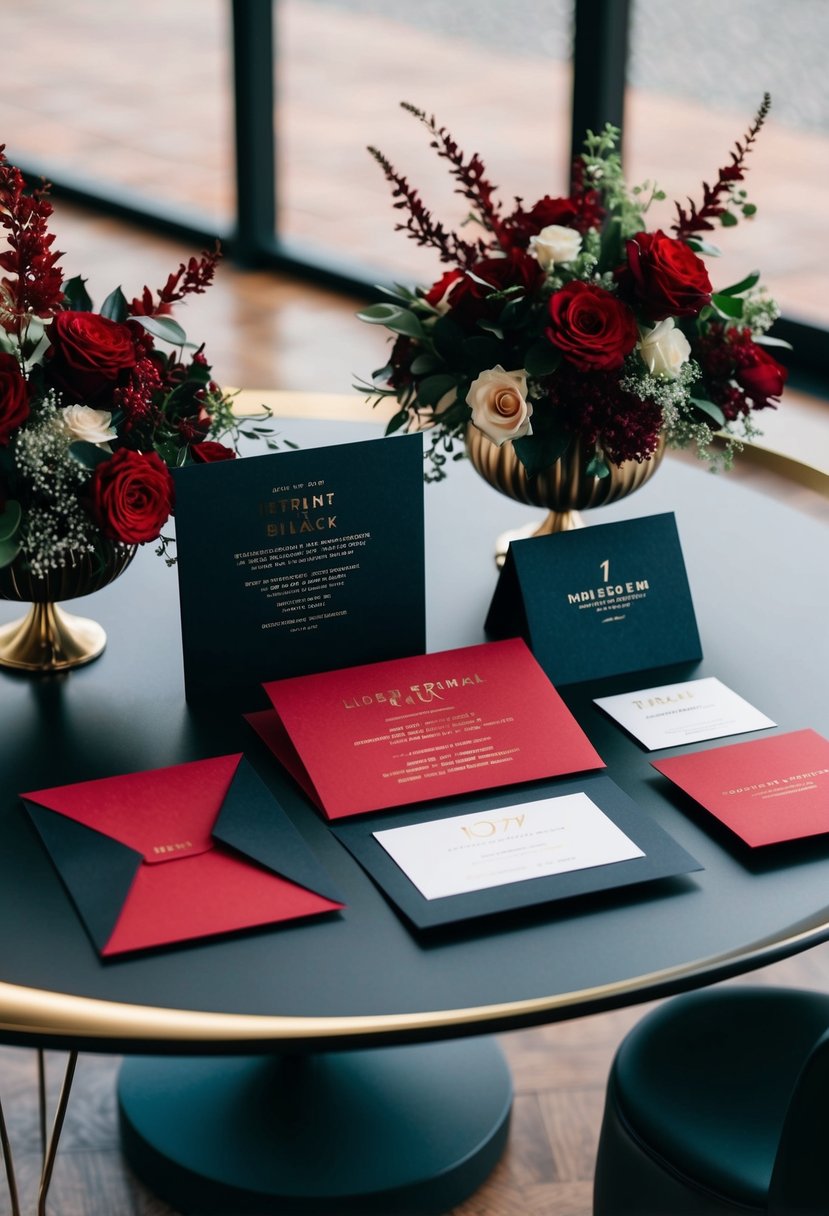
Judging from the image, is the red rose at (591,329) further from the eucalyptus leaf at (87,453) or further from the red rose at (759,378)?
the eucalyptus leaf at (87,453)

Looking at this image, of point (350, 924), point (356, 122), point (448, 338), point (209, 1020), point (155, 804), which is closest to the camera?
point (209, 1020)

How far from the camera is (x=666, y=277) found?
1.45 meters

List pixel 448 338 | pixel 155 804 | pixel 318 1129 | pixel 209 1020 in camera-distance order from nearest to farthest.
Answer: pixel 209 1020 < pixel 155 804 < pixel 448 338 < pixel 318 1129

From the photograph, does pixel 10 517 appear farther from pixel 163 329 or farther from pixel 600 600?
pixel 600 600

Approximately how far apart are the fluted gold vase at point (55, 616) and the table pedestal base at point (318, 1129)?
2.29 feet

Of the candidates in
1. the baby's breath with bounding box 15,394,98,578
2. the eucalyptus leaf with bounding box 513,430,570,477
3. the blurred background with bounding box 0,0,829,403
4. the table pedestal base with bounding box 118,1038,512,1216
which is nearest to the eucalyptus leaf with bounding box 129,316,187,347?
the baby's breath with bounding box 15,394,98,578

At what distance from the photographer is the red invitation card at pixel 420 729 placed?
125 centimetres

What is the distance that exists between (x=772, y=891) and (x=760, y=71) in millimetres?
4104

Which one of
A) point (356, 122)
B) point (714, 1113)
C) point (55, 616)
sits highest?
point (356, 122)

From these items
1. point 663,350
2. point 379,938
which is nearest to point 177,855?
point 379,938

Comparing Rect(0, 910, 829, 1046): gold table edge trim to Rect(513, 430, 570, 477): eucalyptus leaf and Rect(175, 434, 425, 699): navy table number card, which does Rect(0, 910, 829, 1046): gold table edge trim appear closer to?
Rect(175, 434, 425, 699): navy table number card

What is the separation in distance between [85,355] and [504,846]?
55 centimetres

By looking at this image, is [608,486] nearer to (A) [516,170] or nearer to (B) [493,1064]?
(B) [493,1064]

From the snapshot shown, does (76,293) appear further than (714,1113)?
Yes
